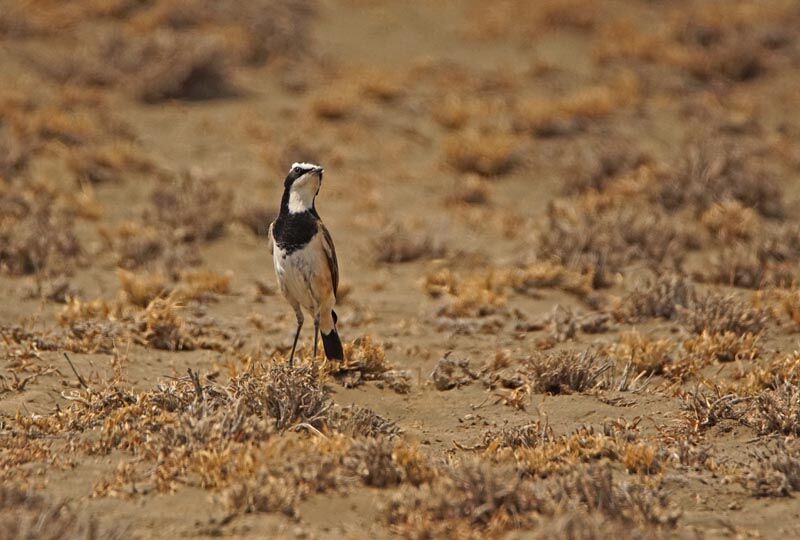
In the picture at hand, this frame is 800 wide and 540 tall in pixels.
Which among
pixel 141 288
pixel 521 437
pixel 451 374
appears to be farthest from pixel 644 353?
pixel 141 288

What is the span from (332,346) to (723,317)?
3.05 metres

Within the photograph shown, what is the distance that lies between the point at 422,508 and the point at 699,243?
6383 millimetres

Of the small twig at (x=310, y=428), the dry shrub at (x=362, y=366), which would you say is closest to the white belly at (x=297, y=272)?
the dry shrub at (x=362, y=366)

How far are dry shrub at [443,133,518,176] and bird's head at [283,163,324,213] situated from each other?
586cm

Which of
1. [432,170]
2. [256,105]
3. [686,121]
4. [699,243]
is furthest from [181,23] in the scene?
[699,243]

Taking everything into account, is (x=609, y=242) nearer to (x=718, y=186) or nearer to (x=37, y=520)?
(x=718, y=186)

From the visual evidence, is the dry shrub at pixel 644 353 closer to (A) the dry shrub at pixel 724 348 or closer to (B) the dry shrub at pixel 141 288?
(A) the dry shrub at pixel 724 348

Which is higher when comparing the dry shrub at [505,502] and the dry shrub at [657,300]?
the dry shrub at [505,502]

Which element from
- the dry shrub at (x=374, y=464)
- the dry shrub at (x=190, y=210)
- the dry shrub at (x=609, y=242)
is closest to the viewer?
the dry shrub at (x=374, y=464)

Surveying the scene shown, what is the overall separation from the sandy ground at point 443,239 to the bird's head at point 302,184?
1134mm

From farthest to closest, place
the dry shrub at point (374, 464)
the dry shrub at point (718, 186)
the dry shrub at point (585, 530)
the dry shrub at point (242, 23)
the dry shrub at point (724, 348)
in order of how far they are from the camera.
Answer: the dry shrub at point (242, 23) → the dry shrub at point (718, 186) → the dry shrub at point (724, 348) → the dry shrub at point (374, 464) → the dry shrub at point (585, 530)

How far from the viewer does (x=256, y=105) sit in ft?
46.7

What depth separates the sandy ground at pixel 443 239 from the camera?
5.73 m

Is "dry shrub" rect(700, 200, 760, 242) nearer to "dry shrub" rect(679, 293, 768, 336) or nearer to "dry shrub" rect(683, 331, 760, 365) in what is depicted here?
"dry shrub" rect(679, 293, 768, 336)
